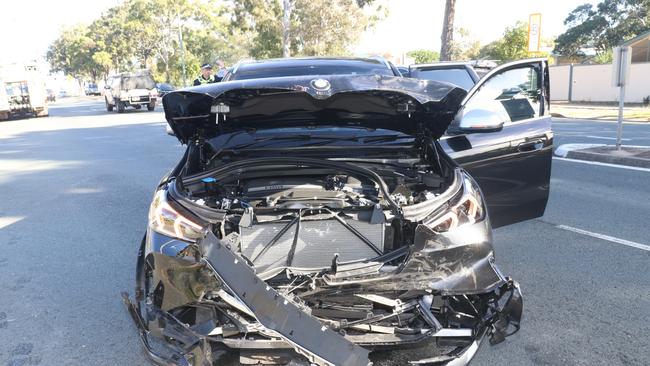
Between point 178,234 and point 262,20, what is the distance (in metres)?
35.3

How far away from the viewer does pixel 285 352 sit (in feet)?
7.96

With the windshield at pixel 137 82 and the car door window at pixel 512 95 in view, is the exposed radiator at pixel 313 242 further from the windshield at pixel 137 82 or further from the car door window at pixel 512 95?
the windshield at pixel 137 82

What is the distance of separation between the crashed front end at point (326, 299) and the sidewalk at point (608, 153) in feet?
26.1

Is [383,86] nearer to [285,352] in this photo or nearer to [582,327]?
[285,352]

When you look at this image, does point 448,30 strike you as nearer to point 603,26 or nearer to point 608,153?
point 608,153

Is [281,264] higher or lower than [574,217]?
higher

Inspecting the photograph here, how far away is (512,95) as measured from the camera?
5.54 meters

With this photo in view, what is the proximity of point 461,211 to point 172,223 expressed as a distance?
162cm

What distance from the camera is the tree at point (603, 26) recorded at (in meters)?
37.7

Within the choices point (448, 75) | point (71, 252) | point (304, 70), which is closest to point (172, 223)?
point (304, 70)

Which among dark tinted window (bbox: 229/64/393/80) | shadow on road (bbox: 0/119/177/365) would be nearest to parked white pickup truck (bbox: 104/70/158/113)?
shadow on road (bbox: 0/119/177/365)

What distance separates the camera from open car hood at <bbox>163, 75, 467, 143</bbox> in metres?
3.02

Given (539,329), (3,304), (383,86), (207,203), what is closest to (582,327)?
(539,329)

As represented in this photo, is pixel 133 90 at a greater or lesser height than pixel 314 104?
lesser
